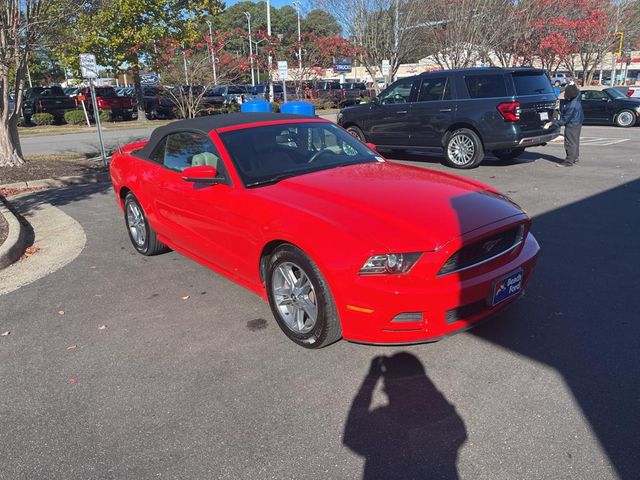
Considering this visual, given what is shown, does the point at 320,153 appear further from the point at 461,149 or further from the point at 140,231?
the point at 461,149

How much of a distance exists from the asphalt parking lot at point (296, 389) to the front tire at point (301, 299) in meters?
0.15

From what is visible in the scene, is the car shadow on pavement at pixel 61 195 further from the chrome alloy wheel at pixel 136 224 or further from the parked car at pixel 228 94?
the parked car at pixel 228 94

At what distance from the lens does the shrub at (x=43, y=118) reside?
2669cm

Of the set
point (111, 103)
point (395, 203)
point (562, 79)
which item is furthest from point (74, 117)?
point (562, 79)

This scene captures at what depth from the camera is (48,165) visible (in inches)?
464

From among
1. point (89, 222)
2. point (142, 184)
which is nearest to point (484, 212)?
point (142, 184)

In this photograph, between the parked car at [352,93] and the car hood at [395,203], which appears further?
the parked car at [352,93]

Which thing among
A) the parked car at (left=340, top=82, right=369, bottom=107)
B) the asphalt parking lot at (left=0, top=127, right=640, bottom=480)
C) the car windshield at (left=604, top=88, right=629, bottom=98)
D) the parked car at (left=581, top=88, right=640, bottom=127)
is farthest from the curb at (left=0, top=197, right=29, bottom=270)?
the parked car at (left=340, top=82, right=369, bottom=107)

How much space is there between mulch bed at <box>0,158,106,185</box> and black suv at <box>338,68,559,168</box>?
6870mm

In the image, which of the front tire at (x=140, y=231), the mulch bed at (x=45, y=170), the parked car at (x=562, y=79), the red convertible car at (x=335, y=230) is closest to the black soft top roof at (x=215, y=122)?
the red convertible car at (x=335, y=230)

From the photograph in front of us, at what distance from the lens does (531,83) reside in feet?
32.6

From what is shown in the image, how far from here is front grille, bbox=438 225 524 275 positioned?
3166 mm

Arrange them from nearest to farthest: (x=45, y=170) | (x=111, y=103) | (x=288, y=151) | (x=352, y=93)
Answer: (x=288, y=151), (x=45, y=170), (x=111, y=103), (x=352, y=93)

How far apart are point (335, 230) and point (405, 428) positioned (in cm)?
123
